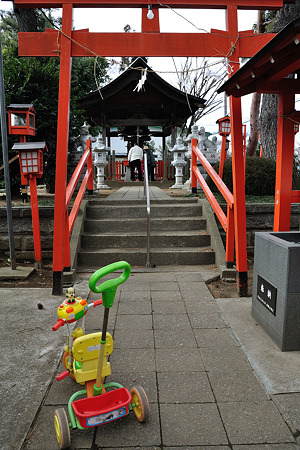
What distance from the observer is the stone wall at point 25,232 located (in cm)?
581

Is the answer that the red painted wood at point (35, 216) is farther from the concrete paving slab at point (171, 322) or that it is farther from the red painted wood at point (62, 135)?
the concrete paving slab at point (171, 322)

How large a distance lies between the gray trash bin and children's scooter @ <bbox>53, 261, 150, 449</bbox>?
1414mm

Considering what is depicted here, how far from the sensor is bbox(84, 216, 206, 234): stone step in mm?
6070

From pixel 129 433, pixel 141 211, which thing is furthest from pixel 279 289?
pixel 141 211

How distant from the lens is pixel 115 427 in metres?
2.04

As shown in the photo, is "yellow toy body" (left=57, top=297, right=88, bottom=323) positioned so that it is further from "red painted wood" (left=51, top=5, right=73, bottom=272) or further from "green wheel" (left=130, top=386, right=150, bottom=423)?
"red painted wood" (left=51, top=5, right=73, bottom=272)

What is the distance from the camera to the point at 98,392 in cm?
214

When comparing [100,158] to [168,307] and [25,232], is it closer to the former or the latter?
[25,232]

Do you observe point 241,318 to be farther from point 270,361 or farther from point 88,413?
point 88,413

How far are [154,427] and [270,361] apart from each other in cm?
116

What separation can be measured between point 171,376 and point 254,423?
2.22ft

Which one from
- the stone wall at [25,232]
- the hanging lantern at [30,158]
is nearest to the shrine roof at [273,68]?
the hanging lantern at [30,158]

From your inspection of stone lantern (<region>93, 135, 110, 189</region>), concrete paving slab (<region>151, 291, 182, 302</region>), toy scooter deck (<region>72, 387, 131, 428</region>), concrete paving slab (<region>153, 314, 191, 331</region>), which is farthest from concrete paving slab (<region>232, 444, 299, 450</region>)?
stone lantern (<region>93, 135, 110, 189</region>)

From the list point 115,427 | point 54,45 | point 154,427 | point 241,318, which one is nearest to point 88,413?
point 115,427
